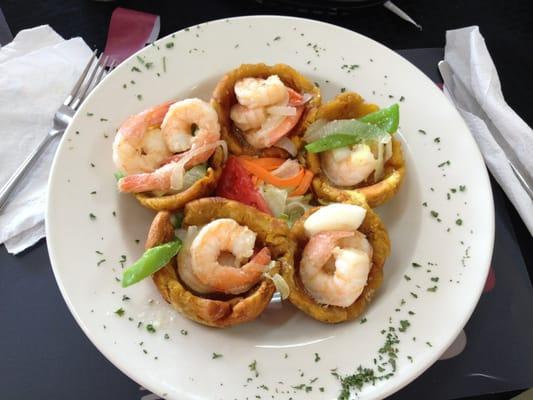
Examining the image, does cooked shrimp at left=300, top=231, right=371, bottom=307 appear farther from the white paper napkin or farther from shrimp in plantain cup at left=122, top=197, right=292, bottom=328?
the white paper napkin

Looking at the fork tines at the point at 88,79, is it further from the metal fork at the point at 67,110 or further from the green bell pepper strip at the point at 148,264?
the green bell pepper strip at the point at 148,264

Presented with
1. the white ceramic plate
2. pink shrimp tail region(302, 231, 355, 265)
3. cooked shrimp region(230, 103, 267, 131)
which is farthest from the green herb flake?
cooked shrimp region(230, 103, 267, 131)

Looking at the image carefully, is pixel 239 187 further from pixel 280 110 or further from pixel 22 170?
pixel 22 170

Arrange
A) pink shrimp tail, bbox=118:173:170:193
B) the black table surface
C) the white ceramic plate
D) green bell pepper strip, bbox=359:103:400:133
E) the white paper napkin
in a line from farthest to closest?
the black table surface < the white paper napkin < green bell pepper strip, bbox=359:103:400:133 < pink shrimp tail, bbox=118:173:170:193 < the white ceramic plate

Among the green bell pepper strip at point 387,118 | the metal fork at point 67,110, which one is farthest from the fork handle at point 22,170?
the green bell pepper strip at point 387,118

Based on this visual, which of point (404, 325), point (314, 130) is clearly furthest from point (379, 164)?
point (404, 325)
